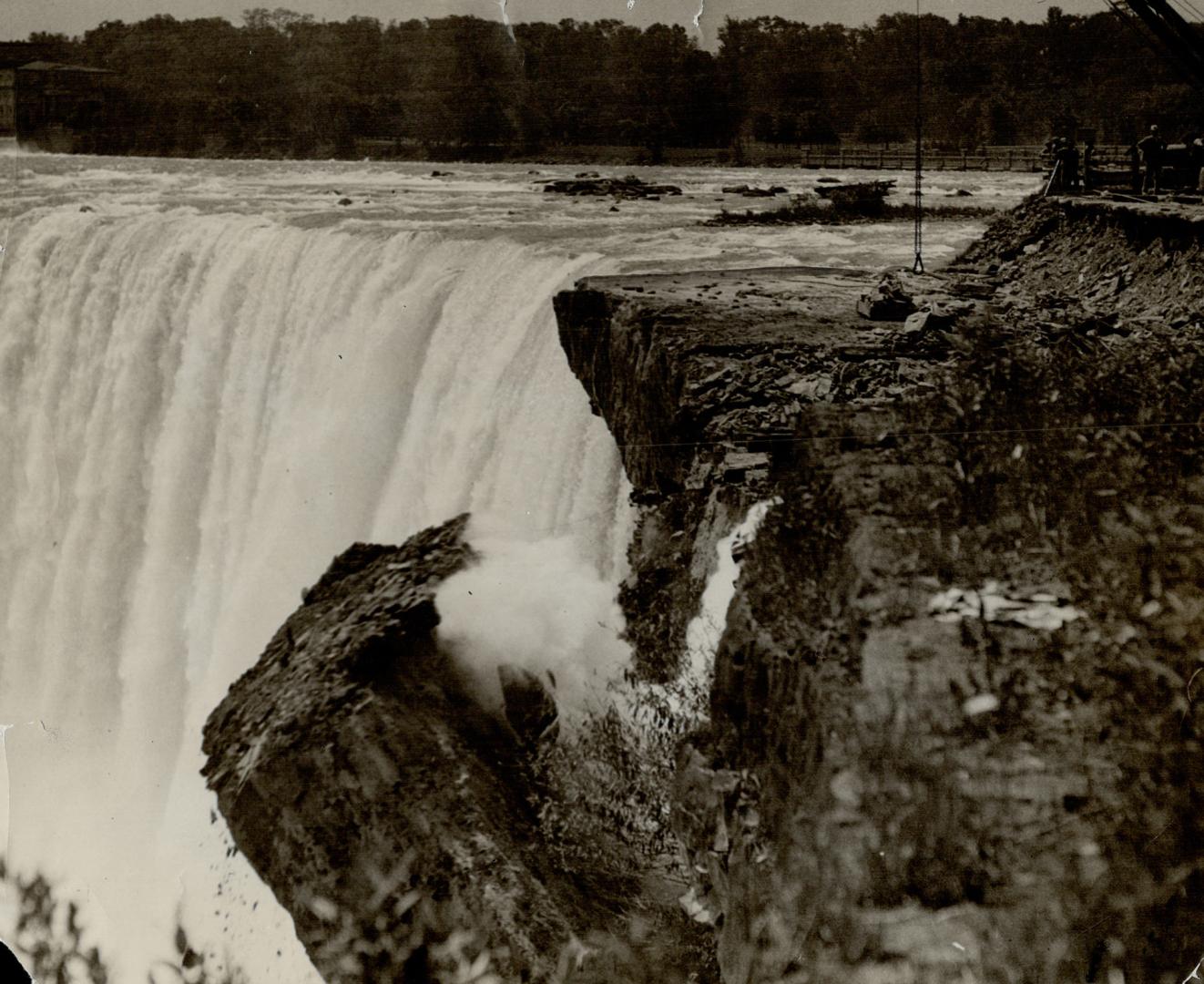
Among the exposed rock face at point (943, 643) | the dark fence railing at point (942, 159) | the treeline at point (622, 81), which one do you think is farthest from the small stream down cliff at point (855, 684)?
the treeline at point (622, 81)

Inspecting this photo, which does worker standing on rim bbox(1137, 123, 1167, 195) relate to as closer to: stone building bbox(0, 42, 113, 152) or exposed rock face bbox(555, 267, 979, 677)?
exposed rock face bbox(555, 267, 979, 677)

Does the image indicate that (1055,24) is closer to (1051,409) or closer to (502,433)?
(1051,409)

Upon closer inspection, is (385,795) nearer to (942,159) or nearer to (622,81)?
(622,81)

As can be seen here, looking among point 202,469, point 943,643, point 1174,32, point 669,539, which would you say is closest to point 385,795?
point 669,539

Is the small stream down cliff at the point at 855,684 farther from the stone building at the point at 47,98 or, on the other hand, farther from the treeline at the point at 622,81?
the stone building at the point at 47,98

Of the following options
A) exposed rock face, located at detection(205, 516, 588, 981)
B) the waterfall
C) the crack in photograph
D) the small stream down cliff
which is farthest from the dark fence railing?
exposed rock face, located at detection(205, 516, 588, 981)

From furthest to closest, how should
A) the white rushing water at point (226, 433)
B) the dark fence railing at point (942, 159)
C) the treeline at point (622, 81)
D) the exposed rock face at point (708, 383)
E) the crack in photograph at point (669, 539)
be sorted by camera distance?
the white rushing water at point (226, 433) → the dark fence railing at point (942, 159) → the treeline at point (622, 81) → the exposed rock face at point (708, 383) → the crack in photograph at point (669, 539)
